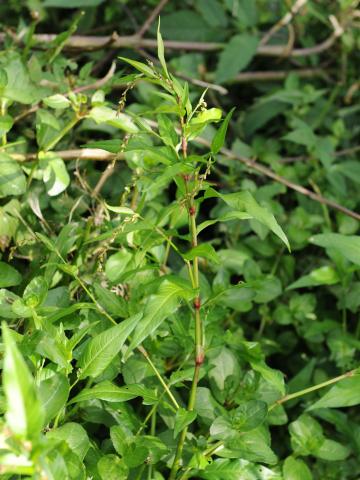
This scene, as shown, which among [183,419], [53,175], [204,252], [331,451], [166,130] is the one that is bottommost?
[331,451]

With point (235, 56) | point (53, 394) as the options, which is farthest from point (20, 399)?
point (235, 56)

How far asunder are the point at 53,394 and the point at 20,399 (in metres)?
0.28

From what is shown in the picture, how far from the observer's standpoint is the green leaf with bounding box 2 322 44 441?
0.62m

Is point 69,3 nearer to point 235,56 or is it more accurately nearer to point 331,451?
point 235,56

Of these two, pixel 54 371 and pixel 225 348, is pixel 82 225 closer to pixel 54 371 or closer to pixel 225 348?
pixel 225 348

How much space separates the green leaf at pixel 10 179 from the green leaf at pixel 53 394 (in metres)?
0.50

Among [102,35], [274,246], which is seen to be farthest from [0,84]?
[102,35]

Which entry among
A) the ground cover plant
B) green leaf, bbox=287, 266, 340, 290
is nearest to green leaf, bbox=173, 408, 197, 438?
the ground cover plant

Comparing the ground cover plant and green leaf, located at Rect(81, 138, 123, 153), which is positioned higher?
green leaf, located at Rect(81, 138, 123, 153)

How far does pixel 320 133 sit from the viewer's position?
2.15 m

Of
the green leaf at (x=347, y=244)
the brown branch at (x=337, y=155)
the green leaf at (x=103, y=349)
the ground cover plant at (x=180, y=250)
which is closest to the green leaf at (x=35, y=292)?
the ground cover plant at (x=180, y=250)

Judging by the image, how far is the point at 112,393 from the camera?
100 centimetres

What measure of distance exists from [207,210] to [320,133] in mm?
519

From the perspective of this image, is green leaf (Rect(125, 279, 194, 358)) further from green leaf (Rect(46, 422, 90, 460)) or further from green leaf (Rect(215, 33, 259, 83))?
green leaf (Rect(215, 33, 259, 83))
